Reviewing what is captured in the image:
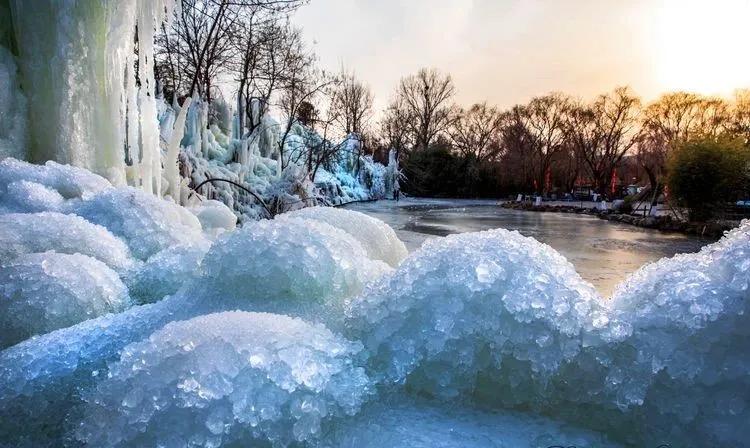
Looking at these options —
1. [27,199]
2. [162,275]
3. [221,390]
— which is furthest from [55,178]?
[221,390]

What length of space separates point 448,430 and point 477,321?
0.90 ft

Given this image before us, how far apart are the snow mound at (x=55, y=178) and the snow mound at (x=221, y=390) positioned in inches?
110

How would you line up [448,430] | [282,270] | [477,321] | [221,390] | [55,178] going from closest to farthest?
[221,390]
[448,430]
[477,321]
[282,270]
[55,178]

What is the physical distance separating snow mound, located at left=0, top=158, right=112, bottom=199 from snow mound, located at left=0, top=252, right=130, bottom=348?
1.58m

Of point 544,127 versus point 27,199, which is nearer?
point 27,199

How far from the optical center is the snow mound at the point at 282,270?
5.08ft

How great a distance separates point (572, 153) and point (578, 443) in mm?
41197

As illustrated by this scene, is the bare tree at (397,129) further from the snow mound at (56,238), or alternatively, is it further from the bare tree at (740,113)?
the snow mound at (56,238)

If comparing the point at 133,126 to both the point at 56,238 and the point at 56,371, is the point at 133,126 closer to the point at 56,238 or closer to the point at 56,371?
the point at 56,238

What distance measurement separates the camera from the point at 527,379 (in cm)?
110

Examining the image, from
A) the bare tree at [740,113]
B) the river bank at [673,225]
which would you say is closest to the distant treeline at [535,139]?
the bare tree at [740,113]

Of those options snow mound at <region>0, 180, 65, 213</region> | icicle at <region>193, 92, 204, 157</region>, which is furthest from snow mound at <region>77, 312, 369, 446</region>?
icicle at <region>193, 92, 204, 157</region>

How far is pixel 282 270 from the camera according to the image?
1547 mm

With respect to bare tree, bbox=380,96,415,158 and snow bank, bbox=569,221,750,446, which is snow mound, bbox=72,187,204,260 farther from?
bare tree, bbox=380,96,415,158
